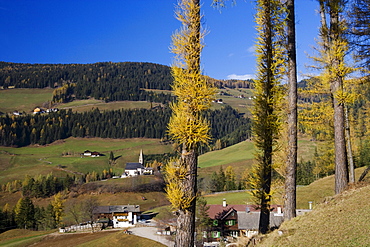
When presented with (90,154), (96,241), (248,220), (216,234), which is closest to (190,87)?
(248,220)

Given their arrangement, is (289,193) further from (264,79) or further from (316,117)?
(316,117)

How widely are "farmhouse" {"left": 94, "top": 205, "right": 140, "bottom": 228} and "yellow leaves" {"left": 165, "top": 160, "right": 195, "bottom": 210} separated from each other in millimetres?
64325

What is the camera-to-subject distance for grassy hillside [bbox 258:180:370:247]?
7.62m

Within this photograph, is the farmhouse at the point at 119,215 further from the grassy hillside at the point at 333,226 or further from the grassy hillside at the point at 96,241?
the grassy hillside at the point at 333,226

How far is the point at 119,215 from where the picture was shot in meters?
71.6

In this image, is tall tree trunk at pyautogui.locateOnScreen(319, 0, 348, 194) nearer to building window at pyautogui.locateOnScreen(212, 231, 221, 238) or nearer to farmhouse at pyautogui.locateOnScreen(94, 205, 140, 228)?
building window at pyautogui.locateOnScreen(212, 231, 221, 238)

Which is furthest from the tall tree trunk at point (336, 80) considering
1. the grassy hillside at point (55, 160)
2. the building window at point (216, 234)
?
the grassy hillside at point (55, 160)

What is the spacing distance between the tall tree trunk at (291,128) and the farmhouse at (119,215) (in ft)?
203

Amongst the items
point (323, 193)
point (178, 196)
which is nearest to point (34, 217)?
point (323, 193)

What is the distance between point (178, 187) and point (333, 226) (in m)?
4.57

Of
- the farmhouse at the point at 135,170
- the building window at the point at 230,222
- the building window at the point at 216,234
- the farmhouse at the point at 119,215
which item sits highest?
the farmhouse at the point at 135,170

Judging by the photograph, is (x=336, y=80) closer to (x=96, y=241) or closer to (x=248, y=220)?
(x=248, y=220)

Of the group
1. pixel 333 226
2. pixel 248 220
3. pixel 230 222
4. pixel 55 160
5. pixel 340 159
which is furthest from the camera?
pixel 55 160

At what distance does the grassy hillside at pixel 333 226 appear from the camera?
7617mm
